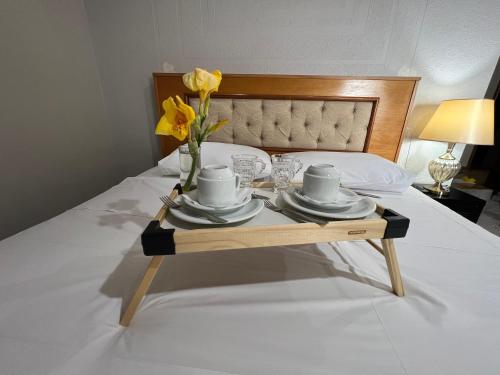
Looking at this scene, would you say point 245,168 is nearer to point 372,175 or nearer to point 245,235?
point 245,235

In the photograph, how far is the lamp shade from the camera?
47.2 inches

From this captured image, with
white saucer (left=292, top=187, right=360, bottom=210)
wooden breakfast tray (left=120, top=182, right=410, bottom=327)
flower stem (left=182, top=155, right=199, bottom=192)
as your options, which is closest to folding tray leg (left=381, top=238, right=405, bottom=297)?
wooden breakfast tray (left=120, top=182, right=410, bottom=327)

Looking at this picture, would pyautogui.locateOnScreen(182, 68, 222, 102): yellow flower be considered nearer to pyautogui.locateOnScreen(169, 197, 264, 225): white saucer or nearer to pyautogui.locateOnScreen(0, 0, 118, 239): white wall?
pyautogui.locateOnScreen(169, 197, 264, 225): white saucer

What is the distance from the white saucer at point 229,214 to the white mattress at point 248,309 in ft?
0.66

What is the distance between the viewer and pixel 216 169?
1.72 feet

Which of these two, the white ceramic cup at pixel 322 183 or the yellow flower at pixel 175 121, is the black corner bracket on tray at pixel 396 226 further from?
the yellow flower at pixel 175 121

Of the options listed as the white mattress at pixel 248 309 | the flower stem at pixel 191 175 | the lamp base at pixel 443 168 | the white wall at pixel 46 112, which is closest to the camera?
the white mattress at pixel 248 309

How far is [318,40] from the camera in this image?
1397mm

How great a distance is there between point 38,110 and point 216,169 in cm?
148

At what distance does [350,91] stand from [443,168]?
Answer: 79cm

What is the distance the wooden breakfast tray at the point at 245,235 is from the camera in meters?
0.43

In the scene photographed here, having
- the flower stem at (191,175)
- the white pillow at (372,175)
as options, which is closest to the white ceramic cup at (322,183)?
the flower stem at (191,175)

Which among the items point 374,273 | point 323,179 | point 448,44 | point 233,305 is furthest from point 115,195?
point 448,44

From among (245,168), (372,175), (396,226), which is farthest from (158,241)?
(372,175)
